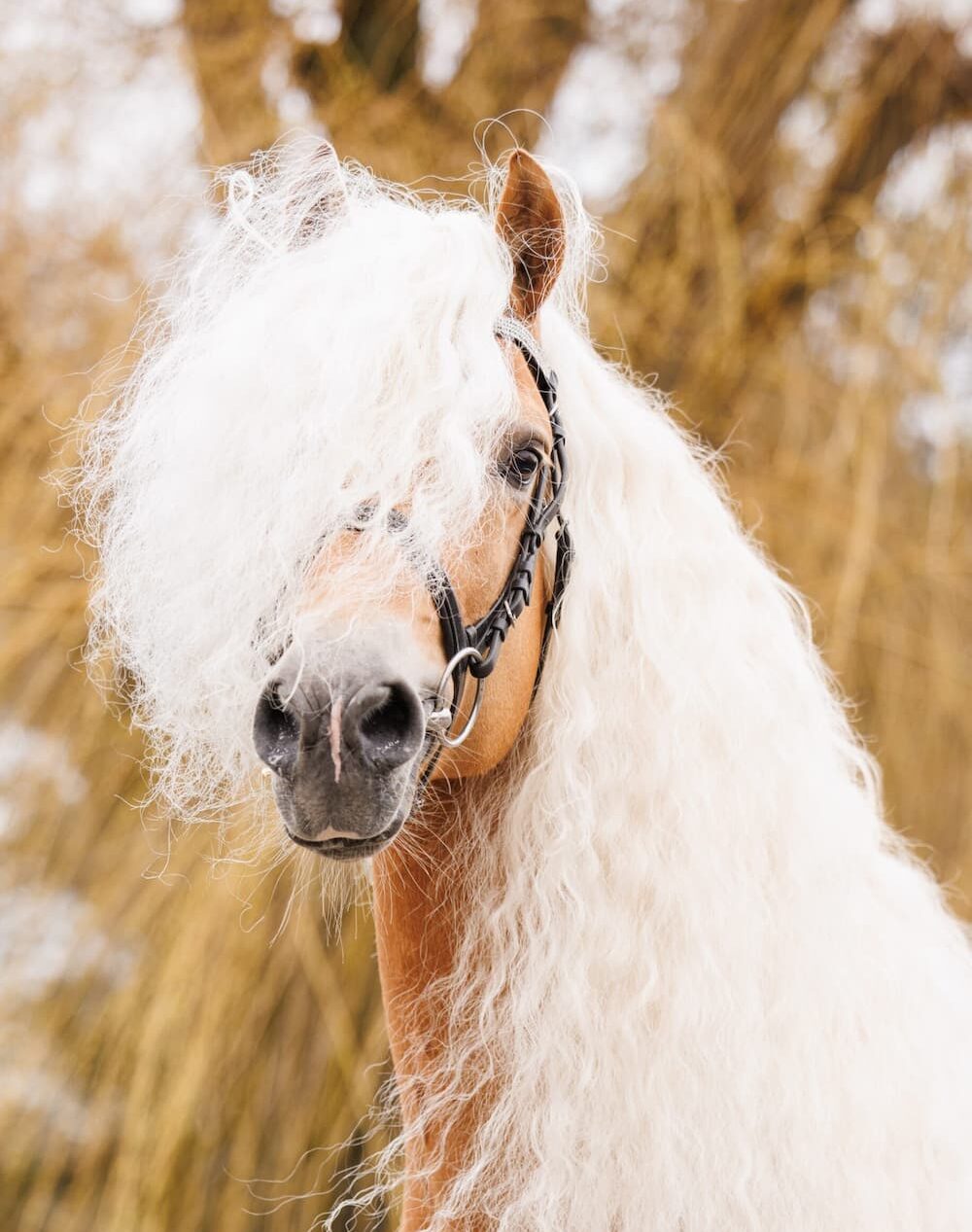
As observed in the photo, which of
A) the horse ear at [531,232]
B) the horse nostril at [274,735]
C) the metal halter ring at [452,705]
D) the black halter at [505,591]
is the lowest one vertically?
the horse nostril at [274,735]

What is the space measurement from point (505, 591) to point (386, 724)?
153mm

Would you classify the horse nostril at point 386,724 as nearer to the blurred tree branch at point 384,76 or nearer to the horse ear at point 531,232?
the horse ear at point 531,232

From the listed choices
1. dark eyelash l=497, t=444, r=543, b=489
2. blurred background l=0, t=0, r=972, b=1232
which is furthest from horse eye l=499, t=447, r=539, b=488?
blurred background l=0, t=0, r=972, b=1232

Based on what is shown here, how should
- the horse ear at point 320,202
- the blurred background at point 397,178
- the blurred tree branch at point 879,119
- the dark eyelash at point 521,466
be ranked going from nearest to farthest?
the dark eyelash at point 521,466, the horse ear at point 320,202, the blurred background at point 397,178, the blurred tree branch at point 879,119

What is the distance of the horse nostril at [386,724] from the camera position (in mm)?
606

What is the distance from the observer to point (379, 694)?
0.61 m

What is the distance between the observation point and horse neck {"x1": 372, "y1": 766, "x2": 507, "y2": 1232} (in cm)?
80

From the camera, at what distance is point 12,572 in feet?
5.87

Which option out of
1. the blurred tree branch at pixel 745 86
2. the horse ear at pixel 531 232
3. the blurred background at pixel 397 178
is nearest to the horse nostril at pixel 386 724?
the horse ear at pixel 531 232

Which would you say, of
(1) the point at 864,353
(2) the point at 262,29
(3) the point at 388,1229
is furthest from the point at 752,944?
(2) the point at 262,29

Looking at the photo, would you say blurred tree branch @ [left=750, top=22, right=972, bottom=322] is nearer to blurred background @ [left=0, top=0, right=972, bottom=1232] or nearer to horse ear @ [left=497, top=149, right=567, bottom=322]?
blurred background @ [left=0, top=0, right=972, bottom=1232]

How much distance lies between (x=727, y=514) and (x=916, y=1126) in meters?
0.49

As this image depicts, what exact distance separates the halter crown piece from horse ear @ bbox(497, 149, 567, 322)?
0.11 ft

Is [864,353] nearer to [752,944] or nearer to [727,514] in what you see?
[727,514]
